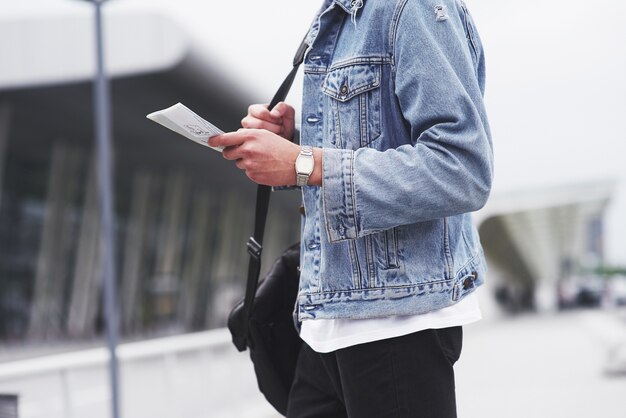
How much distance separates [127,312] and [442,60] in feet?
89.4

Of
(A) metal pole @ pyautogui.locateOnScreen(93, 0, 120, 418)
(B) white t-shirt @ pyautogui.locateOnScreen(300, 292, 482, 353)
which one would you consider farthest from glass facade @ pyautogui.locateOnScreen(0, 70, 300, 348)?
(B) white t-shirt @ pyautogui.locateOnScreen(300, 292, 482, 353)

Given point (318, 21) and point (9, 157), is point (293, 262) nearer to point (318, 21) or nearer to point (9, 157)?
point (318, 21)

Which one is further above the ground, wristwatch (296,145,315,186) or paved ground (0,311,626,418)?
wristwatch (296,145,315,186)

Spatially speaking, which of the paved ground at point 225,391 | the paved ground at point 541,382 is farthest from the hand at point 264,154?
the paved ground at point 541,382

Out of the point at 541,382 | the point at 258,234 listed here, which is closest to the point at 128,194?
the point at 541,382

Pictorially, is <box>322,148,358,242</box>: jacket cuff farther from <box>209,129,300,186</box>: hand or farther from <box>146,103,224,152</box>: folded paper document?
<box>146,103,224,152</box>: folded paper document

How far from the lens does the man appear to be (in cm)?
142

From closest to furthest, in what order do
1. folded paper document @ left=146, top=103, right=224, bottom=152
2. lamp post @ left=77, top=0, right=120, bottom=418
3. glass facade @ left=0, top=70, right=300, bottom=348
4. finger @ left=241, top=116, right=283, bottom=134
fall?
folded paper document @ left=146, top=103, right=224, bottom=152, finger @ left=241, top=116, right=283, bottom=134, lamp post @ left=77, top=0, right=120, bottom=418, glass facade @ left=0, top=70, right=300, bottom=348

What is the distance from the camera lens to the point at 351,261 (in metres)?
1.52

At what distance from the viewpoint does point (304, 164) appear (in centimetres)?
144

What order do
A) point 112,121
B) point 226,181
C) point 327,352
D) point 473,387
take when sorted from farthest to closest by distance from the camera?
point 226,181
point 112,121
point 473,387
point 327,352

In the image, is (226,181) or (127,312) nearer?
(127,312)

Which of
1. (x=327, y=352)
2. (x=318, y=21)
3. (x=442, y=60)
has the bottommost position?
(x=327, y=352)

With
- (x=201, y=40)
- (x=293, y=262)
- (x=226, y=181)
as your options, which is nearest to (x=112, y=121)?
(x=201, y=40)
